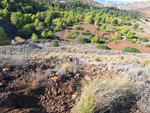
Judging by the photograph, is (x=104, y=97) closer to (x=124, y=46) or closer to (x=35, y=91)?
(x=35, y=91)

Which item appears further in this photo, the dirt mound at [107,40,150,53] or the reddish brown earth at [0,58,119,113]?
the dirt mound at [107,40,150,53]

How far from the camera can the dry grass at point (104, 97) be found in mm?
2137

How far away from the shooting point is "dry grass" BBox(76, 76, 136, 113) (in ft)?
7.01

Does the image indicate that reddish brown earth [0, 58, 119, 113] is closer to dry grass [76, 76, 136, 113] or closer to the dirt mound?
dry grass [76, 76, 136, 113]

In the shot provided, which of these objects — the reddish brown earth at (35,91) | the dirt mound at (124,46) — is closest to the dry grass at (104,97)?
the reddish brown earth at (35,91)

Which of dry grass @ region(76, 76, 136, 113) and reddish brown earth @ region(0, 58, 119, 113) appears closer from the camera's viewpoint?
dry grass @ region(76, 76, 136, 113)

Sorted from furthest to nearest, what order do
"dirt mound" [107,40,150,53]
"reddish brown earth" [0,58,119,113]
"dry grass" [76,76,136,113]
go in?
1. "dirt mound" [107,40,150,53]
2. "reddish brown earth" [0,58,119,113]
3. "dry grass" [76,76,136,113]

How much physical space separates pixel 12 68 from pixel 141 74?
16.3 ft

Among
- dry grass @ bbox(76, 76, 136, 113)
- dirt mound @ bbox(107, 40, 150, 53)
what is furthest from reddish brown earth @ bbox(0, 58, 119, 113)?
dirt mound @ bbox(107, 40, 150, 53)

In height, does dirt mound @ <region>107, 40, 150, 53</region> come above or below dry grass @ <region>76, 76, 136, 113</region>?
below

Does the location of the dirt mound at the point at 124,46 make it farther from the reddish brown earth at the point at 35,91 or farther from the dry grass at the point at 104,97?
the reddish brown earth at the point at 35,91

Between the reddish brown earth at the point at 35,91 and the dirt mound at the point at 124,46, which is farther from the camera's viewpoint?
the dirt mound at the point at 124,46

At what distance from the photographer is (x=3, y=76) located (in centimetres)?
316

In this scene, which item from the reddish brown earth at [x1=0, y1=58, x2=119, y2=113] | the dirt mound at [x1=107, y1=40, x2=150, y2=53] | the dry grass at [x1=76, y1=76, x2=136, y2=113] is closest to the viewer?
the dry grass at [x1=76, y1=76, x2=136, y2=113]
